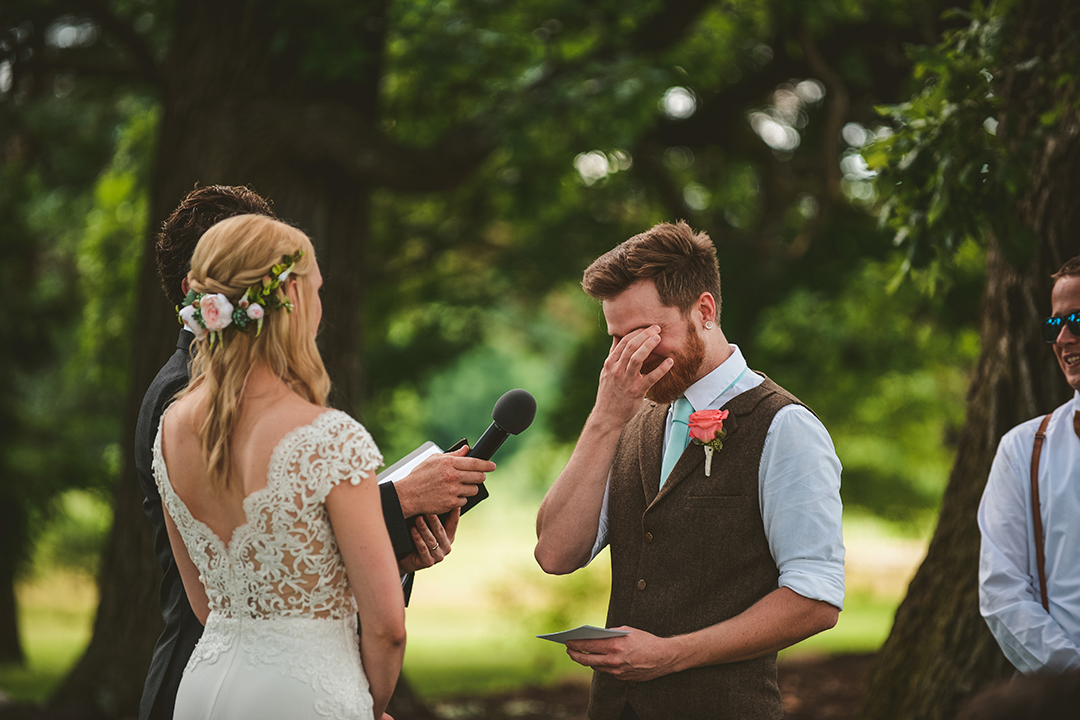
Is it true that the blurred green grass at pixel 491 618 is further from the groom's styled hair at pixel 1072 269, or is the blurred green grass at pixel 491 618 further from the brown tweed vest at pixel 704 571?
the brown tweed vest at pixel 704 571

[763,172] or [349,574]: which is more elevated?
[763,172]

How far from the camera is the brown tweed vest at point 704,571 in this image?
7.97ft

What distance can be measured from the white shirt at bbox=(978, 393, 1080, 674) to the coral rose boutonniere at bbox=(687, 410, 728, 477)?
4.04 ft

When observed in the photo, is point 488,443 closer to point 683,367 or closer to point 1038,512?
point 683,367

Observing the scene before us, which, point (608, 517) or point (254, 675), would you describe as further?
point (608, 517)

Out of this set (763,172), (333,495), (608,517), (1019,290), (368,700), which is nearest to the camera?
(333,495)

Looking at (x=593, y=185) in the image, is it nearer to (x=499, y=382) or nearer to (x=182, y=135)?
(x=182, y=135)

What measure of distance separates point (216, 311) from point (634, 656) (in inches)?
53.5

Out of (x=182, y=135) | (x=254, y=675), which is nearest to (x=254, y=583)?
(x=254, y=675)

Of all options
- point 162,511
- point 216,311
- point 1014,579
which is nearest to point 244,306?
point 216,311

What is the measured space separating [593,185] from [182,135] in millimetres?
4797

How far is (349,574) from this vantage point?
2.19 m

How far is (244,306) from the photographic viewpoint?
2176mm

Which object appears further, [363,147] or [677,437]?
[363,147]
